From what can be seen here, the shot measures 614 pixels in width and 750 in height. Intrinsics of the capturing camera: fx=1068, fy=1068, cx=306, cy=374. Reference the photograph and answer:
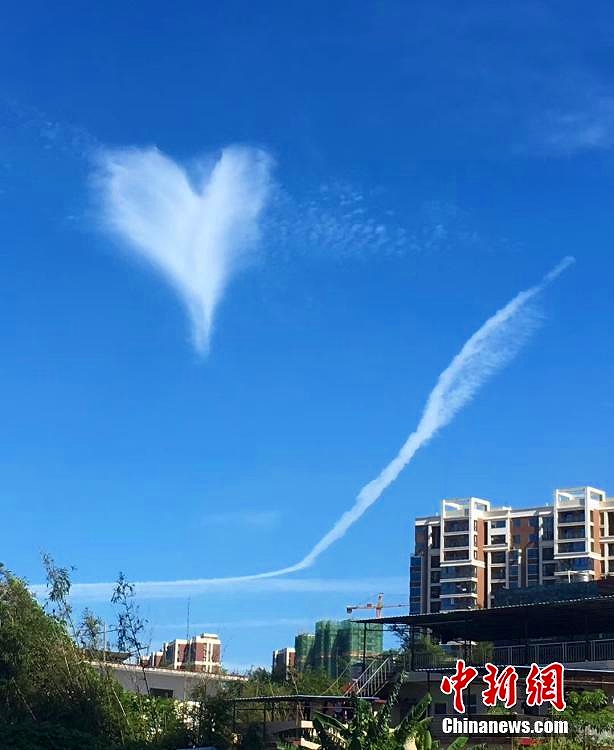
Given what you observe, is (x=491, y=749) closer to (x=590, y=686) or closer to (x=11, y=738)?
(x=590, y=686)

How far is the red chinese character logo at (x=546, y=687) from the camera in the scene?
991 inches

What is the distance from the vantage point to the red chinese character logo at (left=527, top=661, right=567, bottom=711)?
25177 mm

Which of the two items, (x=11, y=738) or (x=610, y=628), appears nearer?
(x=11, y=738)

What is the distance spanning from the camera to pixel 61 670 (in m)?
40.1

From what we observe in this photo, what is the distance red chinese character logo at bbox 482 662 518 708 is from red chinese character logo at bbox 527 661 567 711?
18.4 inches

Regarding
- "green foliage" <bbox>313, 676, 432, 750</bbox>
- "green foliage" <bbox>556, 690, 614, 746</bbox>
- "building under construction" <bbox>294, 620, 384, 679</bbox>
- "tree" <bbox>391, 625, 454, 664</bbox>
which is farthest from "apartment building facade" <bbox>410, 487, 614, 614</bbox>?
"green foliage" <bbox>313, 676, 432, 750</bbox>

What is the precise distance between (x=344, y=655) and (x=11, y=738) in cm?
9044

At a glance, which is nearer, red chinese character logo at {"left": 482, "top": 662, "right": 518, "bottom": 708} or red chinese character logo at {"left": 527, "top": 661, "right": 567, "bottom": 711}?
red chinese character logo at {"left": 482, "top": 662, "right": 518, "bottom": 708}

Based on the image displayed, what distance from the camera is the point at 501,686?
25.0 m

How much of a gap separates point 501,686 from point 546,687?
3.80 ft

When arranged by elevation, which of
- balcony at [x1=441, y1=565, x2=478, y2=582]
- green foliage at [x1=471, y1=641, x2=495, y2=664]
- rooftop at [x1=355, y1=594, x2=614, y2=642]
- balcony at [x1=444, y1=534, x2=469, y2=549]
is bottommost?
green foliage at [x1=471, y1=641, x2=495, y2=664]

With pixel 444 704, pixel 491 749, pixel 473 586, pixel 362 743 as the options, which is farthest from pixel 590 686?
pixel 473 586

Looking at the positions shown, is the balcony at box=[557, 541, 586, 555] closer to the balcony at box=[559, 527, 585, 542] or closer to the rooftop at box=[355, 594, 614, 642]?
the balcony at box=[559, 527, 585, 542]

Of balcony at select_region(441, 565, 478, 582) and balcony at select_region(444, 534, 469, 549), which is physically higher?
balcony at select_region(444, 534, 469, 549)
